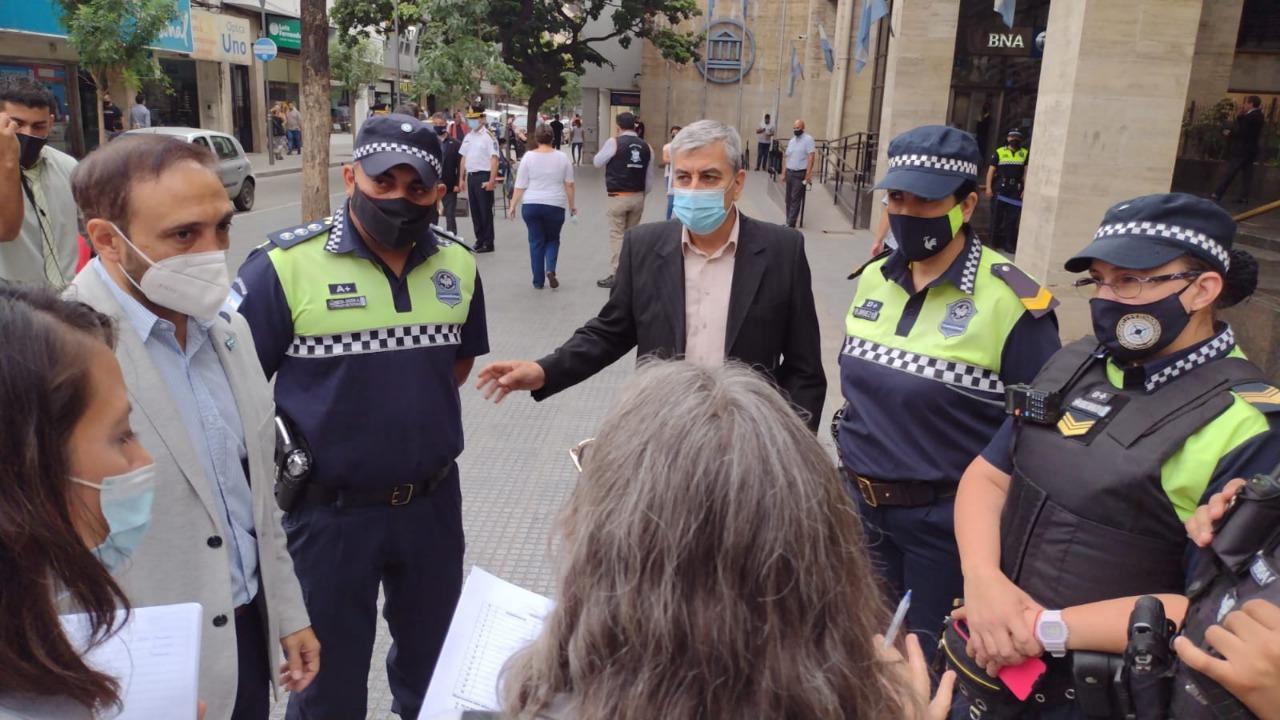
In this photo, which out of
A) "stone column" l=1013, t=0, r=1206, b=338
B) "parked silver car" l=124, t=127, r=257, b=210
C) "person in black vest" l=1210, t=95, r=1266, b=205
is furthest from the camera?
"parked silver car" l=124, t=127, r=257, b=210

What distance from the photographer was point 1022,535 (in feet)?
7.27

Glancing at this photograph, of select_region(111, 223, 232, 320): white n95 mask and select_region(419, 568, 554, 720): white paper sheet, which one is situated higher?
select_region(111, 223, 232, 320): white n95 mask

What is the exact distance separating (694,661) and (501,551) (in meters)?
3.63

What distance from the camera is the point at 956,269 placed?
8.98 feet

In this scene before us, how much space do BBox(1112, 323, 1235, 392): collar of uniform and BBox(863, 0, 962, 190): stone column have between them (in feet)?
39.7

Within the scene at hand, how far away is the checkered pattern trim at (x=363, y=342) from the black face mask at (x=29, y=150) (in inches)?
104

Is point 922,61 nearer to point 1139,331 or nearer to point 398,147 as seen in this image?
point 398,147

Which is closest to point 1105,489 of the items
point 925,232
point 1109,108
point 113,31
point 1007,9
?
point 925,232

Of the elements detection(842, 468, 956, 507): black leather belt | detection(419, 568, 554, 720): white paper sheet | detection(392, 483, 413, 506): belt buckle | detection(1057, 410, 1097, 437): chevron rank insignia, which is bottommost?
detection(392, 483, 413, 506): belt buckle

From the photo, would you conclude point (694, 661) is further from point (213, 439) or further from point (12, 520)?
point (213, 439)

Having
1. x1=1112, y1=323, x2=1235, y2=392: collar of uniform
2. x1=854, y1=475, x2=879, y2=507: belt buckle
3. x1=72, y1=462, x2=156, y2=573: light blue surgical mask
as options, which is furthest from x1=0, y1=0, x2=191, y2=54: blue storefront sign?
x1=1112, y1=323, x2=1235, y2=392: collar of uniform

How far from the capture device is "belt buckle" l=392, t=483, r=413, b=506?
2.69 m

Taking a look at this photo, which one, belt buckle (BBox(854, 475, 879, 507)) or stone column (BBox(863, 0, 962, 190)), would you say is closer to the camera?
belt buckle (BBox(854, 475, 879, 507))

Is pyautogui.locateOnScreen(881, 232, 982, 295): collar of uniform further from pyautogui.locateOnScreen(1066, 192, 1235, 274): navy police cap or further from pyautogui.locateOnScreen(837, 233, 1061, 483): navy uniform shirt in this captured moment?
pyautogui.locateOnScreen(1066, 192, 1235, 274): navy police cap
